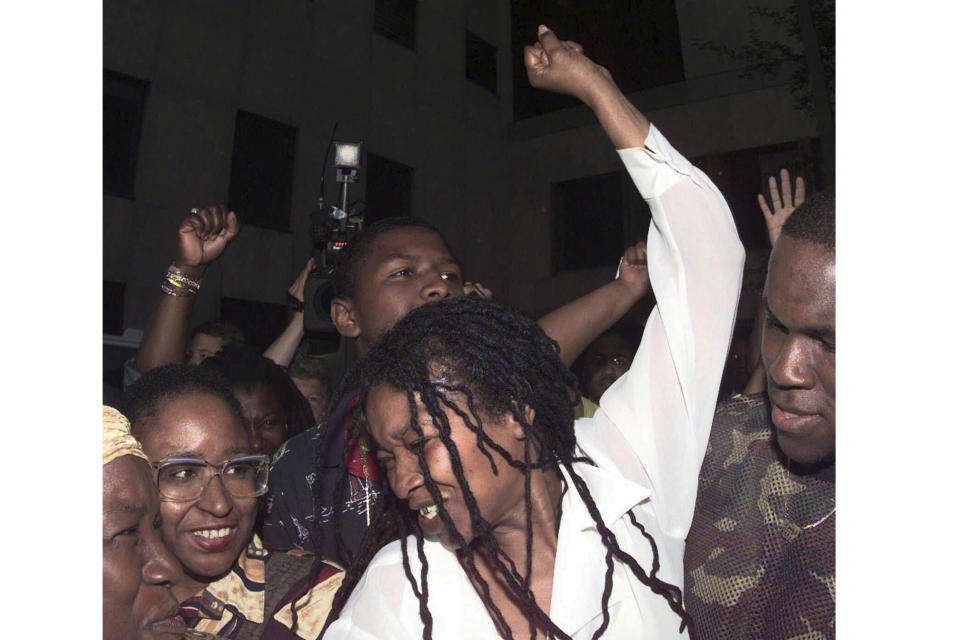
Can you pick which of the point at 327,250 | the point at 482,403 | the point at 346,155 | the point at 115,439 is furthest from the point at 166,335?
the point at 346,155

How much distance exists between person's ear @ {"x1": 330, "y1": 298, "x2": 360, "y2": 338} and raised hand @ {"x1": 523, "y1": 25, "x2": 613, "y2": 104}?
108 centimetres

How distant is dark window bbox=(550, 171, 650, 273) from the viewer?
9.73 meters

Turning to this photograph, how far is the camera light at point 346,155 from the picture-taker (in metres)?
4.12

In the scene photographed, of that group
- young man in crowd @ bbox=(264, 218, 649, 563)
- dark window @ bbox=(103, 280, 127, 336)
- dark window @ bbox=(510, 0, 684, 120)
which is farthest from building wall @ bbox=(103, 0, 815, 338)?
young man in crowd @ bbox=(264, 218, 649, 563)

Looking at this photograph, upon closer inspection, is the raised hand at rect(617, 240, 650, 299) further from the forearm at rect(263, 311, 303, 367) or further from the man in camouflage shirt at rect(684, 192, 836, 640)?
the forearm at rect(263, 311, 303, 367)

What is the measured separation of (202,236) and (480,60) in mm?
7581

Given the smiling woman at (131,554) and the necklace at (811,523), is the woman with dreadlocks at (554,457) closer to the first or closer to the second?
the necklace at (811,523)

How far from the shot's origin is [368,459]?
196cm

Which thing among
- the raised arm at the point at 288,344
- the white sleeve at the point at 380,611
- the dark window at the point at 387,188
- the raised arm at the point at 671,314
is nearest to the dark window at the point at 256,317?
the dark window at the point at 387,188
